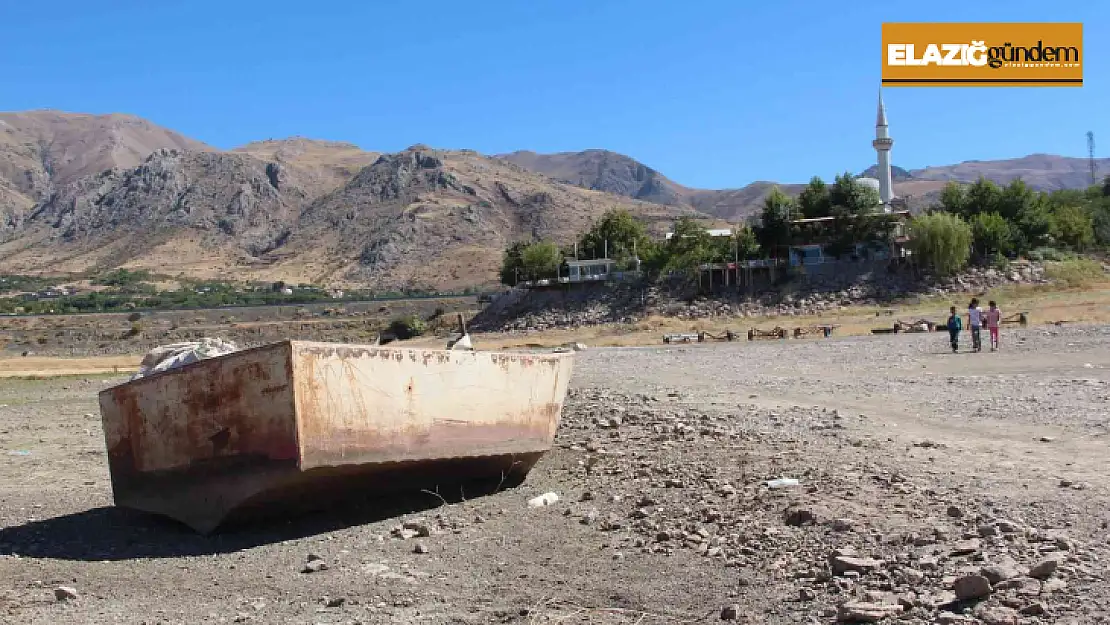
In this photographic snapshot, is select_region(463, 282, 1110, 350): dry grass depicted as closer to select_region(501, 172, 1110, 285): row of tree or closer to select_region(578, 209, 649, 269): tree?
select_region(501, 172, 1110, 285): row of tree

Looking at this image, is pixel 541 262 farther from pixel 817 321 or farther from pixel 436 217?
pixel 436 217

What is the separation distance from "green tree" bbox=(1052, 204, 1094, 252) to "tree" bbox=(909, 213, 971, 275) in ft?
27.1

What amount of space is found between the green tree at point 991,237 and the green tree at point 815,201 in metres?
7.88

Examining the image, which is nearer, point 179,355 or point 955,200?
point 179,355

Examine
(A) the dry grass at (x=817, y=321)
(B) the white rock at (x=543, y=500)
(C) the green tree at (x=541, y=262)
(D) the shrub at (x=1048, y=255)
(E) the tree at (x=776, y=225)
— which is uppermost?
(E) the tree at (x=776, y=225)

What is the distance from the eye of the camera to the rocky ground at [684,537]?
509 centimetres

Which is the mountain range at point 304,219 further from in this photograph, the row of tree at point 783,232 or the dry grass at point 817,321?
the dry grass at point 817,321

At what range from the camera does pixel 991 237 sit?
5206 centimetres

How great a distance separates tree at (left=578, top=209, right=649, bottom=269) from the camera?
234 ft

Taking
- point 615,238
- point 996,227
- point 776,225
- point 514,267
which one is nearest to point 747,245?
point 776,225

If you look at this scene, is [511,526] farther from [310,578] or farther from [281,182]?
[281,182]

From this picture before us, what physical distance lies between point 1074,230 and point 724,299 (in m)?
19.5

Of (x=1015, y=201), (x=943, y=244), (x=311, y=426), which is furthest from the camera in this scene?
(x=1015, y=201)

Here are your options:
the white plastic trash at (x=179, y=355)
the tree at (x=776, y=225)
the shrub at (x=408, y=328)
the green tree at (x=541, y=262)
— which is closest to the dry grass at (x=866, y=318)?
the tree at (x=776, y=225)
